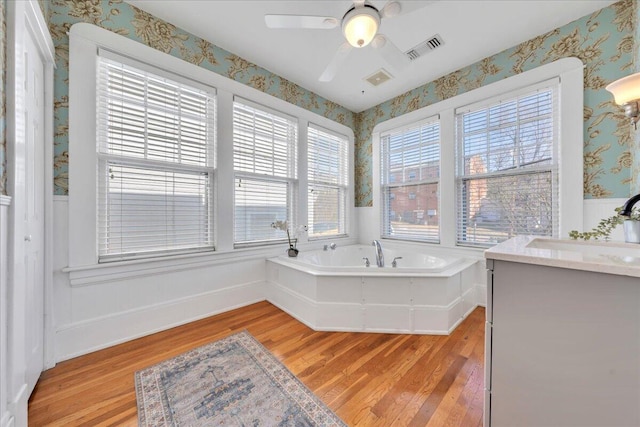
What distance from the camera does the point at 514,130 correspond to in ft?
8.00

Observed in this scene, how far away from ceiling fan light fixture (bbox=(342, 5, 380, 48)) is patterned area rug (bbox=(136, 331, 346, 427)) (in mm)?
2189

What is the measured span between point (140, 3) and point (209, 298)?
2.60m

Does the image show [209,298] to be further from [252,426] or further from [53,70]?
[53,70]

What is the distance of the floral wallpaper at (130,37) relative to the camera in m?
1.70

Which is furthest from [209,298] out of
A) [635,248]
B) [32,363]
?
[635,248]

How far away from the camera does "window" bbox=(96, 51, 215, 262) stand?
1.89m

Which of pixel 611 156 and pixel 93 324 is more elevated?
pixel 611 156

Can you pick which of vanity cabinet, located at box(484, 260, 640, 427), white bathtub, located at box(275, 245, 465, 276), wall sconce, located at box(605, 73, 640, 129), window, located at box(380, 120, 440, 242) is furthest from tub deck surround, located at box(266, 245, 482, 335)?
wall sconce, located at box(605, 73, 640, 129)

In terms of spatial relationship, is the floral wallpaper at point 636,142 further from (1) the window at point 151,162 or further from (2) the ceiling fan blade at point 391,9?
(1) the window at point 151,162

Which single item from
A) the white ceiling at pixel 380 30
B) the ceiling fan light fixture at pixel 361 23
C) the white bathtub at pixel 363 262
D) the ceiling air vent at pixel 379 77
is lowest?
the white bathtub at pixel 363 262

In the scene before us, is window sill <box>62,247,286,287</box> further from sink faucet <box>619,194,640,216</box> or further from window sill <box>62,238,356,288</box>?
sink faucet <box>619,194,640,216</box>

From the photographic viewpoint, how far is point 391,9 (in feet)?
4.72

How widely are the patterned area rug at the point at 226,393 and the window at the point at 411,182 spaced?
2.39m

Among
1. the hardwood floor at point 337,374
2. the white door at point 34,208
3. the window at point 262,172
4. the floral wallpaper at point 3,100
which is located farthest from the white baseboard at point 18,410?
the window at point 262,172
